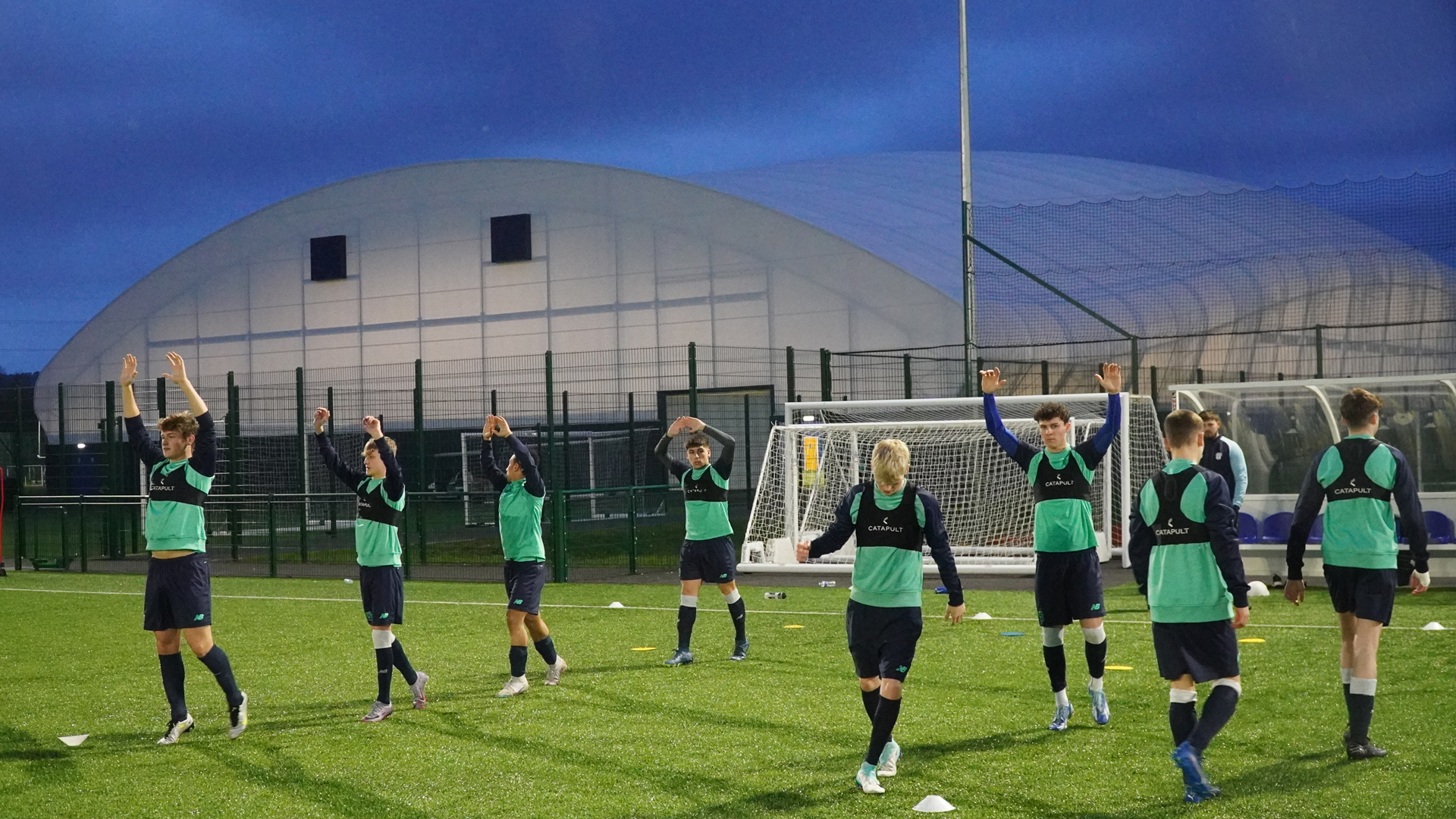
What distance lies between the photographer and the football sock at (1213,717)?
17.7 feet

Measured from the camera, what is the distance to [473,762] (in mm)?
6500

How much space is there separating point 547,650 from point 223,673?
2.17 meters

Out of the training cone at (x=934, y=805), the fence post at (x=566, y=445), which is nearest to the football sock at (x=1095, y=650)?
the training cone at (x=934, y=805)

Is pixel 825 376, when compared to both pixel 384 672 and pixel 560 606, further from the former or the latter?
pixel 384 672

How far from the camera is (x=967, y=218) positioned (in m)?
18.4

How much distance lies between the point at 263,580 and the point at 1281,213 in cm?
1672

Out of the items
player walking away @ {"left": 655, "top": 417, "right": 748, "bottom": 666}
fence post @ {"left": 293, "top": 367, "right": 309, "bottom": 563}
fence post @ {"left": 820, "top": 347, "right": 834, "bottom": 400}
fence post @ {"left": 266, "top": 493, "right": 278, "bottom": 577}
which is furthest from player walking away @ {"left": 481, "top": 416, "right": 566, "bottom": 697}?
fence post @ {"left": 293, "top": 367, "right": 309, "bottom": 563}

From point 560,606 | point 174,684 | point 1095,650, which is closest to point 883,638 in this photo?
point 1095,650

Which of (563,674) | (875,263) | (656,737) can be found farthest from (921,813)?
(875,263)

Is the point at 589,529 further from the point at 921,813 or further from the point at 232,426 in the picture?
the point at 921,813

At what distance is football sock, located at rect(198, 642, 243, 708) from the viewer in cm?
711

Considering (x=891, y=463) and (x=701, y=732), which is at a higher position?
(x=891, y=463)

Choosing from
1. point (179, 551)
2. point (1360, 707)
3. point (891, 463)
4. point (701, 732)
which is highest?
point (891, 463)

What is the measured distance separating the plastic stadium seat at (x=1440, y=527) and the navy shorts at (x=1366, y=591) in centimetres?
856
